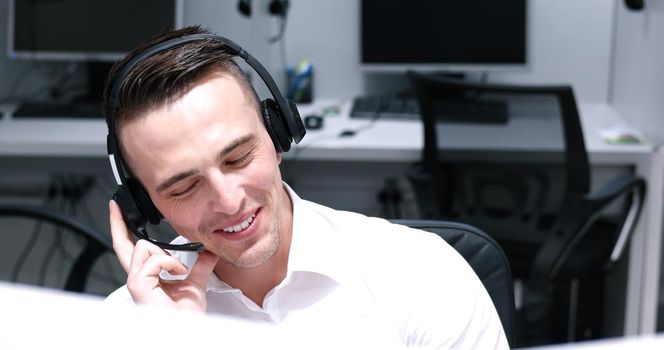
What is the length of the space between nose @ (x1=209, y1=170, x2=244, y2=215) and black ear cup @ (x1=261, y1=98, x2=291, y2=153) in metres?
0.11

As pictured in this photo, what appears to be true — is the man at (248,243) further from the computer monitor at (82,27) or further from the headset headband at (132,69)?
the computer monitor at (82,27)

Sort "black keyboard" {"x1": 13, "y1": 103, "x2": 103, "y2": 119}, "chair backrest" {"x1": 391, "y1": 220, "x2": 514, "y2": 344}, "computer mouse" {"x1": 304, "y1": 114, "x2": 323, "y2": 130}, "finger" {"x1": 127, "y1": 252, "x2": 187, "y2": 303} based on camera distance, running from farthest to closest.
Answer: "black keyboard" {"x1": 13, "y1": 103, "x2": 103, "y2": 119}, "computer mouse" {"x1": 304, "y1": 114, "x2": 323, "y2": 130}, "chair backrest" {"x1": 391, "y1": 220, "x2": 514, "y2": 344}, "finger" {"x1": 127, "y1": 252, "x2": 187, "y2": 303}

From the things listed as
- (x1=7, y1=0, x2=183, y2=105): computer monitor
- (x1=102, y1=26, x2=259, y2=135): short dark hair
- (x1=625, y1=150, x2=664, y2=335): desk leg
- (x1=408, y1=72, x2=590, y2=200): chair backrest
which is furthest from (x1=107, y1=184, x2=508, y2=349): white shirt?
(x1=7, y1=0, x2=183, y2=105): computer monitor

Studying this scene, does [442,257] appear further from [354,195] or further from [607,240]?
[354,195]

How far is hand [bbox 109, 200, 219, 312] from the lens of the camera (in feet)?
3.01

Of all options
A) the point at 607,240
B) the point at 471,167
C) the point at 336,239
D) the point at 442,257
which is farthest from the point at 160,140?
the point at 607,240

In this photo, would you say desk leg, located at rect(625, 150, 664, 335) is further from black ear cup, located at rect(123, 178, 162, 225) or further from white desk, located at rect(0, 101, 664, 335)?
black ear cup, located at rect(123, 178, 162, 225)

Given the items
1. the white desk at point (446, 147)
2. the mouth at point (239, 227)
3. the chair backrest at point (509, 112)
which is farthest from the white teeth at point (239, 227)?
the white desk at point (446, 147)

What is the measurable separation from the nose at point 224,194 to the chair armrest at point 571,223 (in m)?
1.14

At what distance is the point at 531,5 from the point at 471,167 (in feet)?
2.37

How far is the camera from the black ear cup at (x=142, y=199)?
3.36 ft

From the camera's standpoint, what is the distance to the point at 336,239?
3.56 feet

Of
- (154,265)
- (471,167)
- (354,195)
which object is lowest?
(354,195)

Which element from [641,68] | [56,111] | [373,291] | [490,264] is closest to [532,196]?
[641,68]
